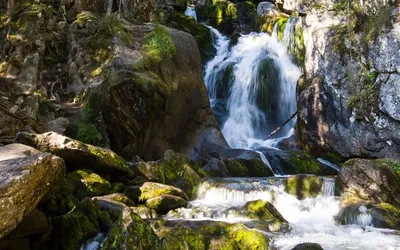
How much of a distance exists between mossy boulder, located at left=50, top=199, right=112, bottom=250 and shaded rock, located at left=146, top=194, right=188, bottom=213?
1.79 metres

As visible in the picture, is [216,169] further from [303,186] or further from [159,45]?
[159,45]

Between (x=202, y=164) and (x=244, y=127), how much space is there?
5.93 m

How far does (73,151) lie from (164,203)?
2.14m

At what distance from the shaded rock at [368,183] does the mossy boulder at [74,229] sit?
6.13 metres

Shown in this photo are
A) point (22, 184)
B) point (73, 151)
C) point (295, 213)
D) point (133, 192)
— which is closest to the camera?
point (22, 184)

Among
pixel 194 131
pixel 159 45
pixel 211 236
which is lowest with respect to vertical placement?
pixel 194 131

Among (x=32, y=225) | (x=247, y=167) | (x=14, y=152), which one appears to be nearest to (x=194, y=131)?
(x=247, y=167)

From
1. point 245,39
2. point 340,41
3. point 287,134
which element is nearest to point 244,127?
point 287,134

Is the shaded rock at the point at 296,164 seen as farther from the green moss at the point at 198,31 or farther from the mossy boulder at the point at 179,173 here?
the green moss at the point at 198,31

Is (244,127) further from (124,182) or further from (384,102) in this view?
(124,182)

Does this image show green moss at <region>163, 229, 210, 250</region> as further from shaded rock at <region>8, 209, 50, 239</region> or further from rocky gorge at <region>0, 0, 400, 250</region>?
shaded rock at <region>8, 209, 50, 239</region>

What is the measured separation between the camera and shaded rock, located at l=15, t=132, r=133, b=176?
7414 mm

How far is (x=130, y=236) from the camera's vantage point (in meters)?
4.90

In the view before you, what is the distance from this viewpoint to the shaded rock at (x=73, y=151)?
741 cm
